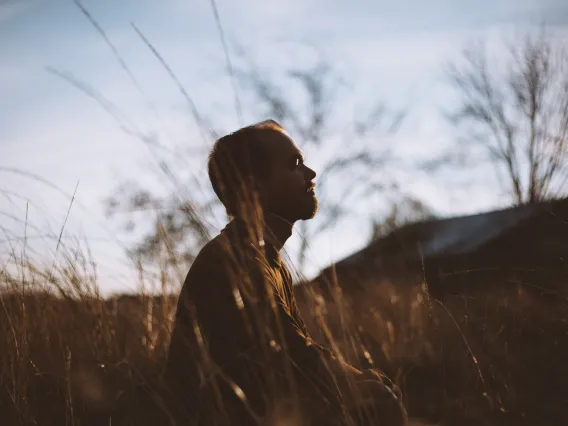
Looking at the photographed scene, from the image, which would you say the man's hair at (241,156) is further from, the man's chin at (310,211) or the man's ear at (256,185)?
the man's chin at (310,211)

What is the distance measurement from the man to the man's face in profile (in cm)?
7

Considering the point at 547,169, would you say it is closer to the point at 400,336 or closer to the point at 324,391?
the point at 400,336

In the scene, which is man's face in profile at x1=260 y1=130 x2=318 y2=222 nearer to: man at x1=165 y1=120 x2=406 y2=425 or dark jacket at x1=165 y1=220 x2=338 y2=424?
man at x1=165 y1=120 x2=406 y2=425

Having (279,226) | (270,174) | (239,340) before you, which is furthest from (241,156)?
(239,340)

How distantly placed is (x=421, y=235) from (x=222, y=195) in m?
6.19

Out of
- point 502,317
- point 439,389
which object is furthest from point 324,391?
point 502,317

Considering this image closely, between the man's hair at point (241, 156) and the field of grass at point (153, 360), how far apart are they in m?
0.40

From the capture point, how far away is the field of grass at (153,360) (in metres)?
1.55

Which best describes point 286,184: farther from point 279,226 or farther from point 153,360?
point 153,360

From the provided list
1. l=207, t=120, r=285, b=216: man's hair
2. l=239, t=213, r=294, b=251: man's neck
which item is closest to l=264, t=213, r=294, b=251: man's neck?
l=239, t=213, r=294, b=251: man's neck

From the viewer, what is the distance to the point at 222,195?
1717 millimetres

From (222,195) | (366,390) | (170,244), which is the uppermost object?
(222,195)

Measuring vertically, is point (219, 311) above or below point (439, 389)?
above

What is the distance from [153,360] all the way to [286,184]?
2.28 feet
